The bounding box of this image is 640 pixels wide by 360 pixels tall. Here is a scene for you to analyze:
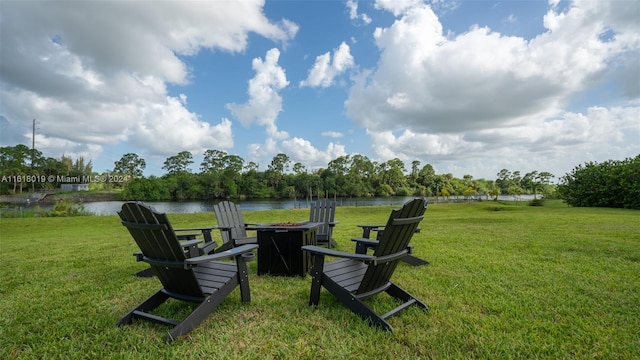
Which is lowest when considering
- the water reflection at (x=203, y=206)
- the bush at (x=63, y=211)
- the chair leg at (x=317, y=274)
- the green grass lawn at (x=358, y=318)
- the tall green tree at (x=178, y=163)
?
the water reflection at (x=203, y=206)

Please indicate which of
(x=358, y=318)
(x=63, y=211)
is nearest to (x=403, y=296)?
(x=358, y=318)

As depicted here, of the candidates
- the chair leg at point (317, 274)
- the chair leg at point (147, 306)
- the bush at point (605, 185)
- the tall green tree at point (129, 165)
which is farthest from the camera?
the tall green tree at point (129, 165)

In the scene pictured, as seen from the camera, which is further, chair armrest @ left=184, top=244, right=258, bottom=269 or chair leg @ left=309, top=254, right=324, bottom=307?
chair leg @ left=309, top=254, right=324, bottom=307

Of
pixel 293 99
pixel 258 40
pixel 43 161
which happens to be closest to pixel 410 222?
pixel 258 40

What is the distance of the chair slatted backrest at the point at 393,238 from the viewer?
2539 millimetres

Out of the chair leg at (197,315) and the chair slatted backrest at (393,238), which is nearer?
the chair leg at (197,315)

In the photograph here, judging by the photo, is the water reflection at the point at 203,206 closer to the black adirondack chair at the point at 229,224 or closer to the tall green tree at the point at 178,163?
the black adirondack chair at the point at 229,224

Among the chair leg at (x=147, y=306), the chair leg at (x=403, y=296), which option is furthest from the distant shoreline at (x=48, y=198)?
the chair leg at (x=403, y=296)

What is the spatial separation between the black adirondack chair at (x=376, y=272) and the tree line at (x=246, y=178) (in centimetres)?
6073

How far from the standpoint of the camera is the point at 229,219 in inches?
210

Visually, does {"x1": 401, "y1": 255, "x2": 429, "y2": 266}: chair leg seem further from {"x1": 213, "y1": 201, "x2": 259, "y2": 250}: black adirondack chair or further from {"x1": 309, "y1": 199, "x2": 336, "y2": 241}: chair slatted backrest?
{"x1": 213, "y1": 201, "x2": 259, "y2": 250}: black adirondack chair

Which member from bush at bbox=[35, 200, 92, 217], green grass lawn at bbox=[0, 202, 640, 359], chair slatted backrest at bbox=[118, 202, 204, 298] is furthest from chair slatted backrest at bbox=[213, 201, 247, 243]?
bush at bbox=[35, 200, 92, 217]

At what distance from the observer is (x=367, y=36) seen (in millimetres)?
16859

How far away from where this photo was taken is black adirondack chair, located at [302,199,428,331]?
2.54 meters
